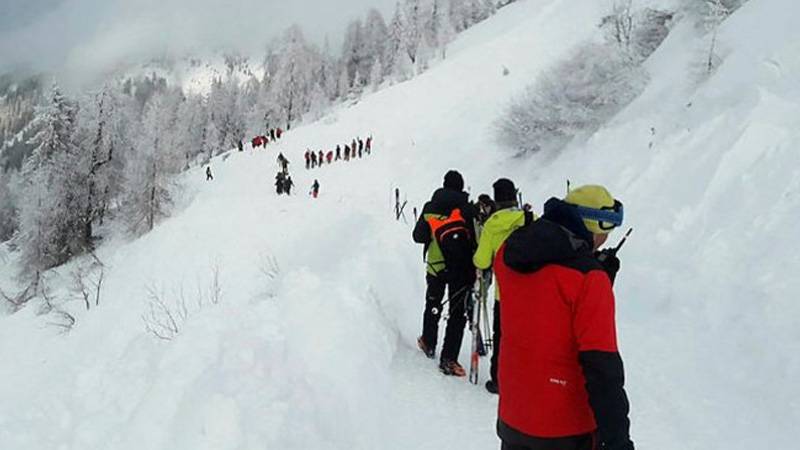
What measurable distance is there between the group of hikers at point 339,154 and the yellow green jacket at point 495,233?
31112 mm

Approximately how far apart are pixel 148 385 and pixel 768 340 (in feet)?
20.7

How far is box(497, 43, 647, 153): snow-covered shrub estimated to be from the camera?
18.2 meters

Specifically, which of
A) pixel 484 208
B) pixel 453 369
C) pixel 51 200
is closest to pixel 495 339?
pixel 453 369

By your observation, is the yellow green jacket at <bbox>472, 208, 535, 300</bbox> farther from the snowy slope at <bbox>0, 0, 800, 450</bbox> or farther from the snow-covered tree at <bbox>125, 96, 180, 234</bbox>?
the snow-covered tree at <bbox>125, 96, 180, 234</bbox>

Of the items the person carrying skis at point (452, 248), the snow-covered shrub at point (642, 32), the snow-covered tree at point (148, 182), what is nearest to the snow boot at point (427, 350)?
the person carrying skis at point (452, 248)

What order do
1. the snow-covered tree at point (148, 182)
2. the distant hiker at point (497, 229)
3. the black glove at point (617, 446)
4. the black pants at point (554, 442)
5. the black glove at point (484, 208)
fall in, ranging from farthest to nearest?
the snow-covered tree at point (148, 182) → the black glove at point (484, 208) → the distant hiker at point (497, 229) → the black pants at point (554, 442) → the black glove at point (617, 446)

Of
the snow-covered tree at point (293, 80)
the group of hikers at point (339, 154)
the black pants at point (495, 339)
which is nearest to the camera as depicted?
the black pants at point (495, 339)

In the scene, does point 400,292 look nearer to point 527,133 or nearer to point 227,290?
point 227,290

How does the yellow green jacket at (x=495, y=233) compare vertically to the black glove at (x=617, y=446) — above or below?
above

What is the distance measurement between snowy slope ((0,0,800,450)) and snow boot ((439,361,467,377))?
0.42 feet

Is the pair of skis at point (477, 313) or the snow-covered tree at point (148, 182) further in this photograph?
the snow-covered tree at point (148, 182)

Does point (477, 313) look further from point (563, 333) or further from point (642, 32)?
point (642, 32)

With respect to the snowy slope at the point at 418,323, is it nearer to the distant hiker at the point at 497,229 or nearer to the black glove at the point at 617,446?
the distant hiker at the point at 497,229

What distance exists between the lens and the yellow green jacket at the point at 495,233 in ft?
15.3
